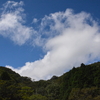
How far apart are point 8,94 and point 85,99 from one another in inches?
522

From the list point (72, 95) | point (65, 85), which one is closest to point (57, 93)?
point (65, 85)

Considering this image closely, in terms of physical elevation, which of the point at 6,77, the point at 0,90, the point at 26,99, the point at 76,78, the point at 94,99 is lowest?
the point at 94,99

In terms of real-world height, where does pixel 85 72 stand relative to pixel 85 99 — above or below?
above

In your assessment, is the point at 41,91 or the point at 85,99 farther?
the point at 41,91

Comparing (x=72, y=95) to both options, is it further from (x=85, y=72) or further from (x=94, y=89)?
(x=85, y=72)

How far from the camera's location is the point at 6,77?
1439 inches

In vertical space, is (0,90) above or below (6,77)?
below

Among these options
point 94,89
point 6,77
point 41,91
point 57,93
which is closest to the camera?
point 94,89

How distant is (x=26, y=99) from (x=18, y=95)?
1.36 metres

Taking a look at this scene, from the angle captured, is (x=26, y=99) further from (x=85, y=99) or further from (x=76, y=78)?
(x=76, y=78)

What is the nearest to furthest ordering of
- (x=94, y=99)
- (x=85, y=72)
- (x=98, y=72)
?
(x=94, y=99)
(x=98, y=72)
(x=85, y=72)

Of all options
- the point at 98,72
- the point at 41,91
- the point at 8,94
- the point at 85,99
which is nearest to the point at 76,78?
the point at 98,72

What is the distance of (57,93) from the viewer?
135ft

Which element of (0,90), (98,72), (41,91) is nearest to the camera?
(0,90)
